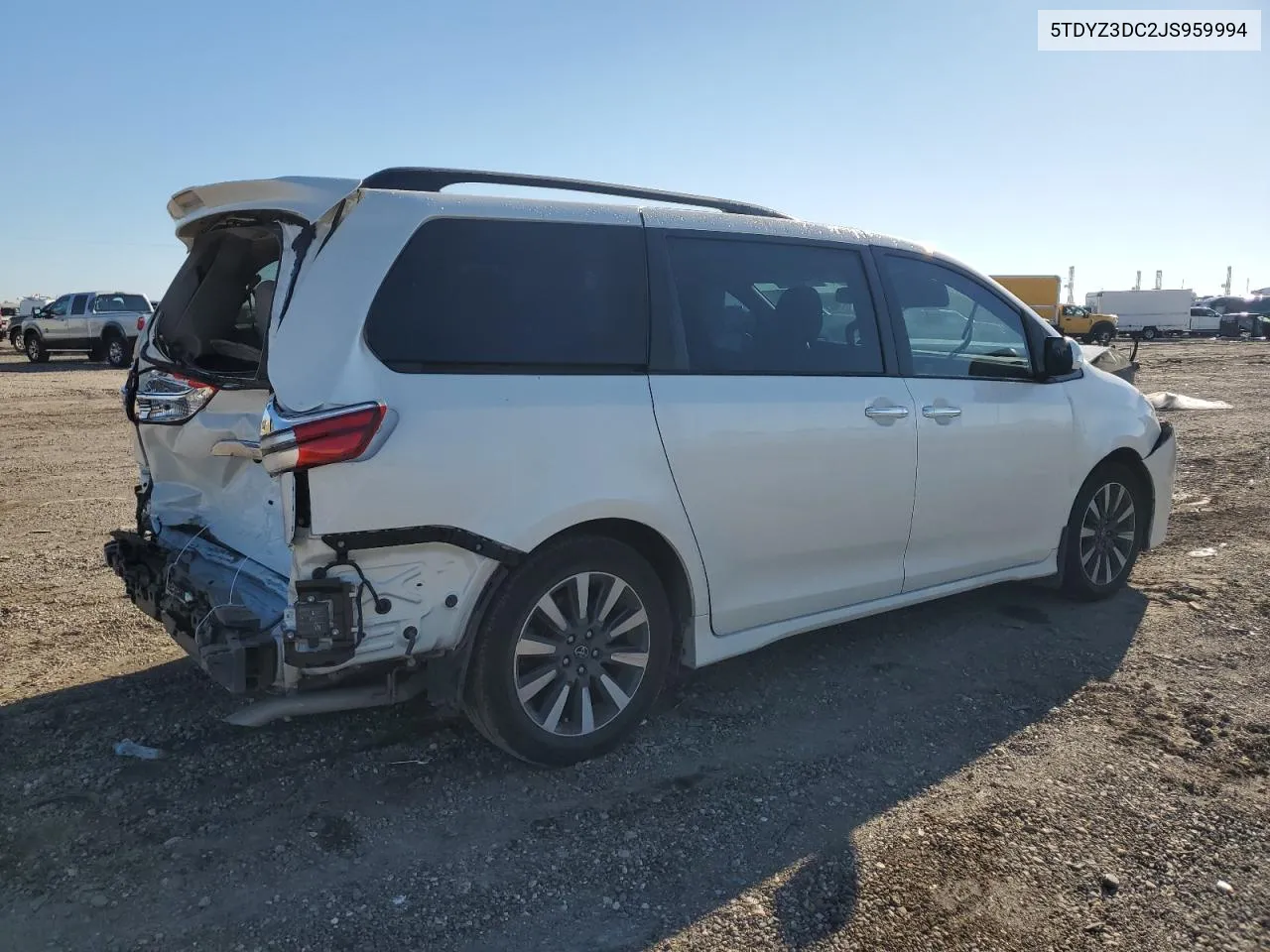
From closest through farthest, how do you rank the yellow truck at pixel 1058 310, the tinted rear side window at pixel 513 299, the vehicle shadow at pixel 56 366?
the tinted rear side window at pixel 513 299, the vehicle shadow at pixel 56 366, the yellow truck at pixel 1058 310

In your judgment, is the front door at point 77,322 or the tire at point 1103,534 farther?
the front door at point 77,322

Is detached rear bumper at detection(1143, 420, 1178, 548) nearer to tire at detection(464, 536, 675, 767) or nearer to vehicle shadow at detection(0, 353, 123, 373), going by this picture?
tire at detection(464, 536, 675, 767)

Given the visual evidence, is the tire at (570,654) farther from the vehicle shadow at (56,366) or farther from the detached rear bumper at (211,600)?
the vehicle shadow at (56,366)

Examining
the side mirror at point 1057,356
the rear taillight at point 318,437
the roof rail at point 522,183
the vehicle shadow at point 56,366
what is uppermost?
the roof rail at point 522,183

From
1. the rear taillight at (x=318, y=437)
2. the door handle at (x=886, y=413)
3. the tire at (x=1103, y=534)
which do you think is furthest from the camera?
the tire at (x=1103, y=534)

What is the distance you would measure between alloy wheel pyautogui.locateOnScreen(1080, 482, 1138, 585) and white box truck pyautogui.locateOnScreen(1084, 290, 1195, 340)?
4999cm

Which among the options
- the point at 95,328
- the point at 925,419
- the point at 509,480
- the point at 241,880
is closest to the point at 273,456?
the point at 509,480

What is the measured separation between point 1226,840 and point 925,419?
1.97m

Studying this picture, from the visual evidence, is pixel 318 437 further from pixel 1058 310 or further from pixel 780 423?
pixel 1058 310

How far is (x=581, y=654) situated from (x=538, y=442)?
0.81 m

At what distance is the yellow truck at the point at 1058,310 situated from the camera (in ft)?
134

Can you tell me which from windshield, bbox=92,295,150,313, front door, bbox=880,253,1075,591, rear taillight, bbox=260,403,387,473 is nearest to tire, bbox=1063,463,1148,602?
front door, bbox=880,253,1075,591

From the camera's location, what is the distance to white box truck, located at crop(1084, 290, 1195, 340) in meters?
50.7

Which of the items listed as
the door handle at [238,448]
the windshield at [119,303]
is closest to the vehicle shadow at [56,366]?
the windshield at [119,303]
